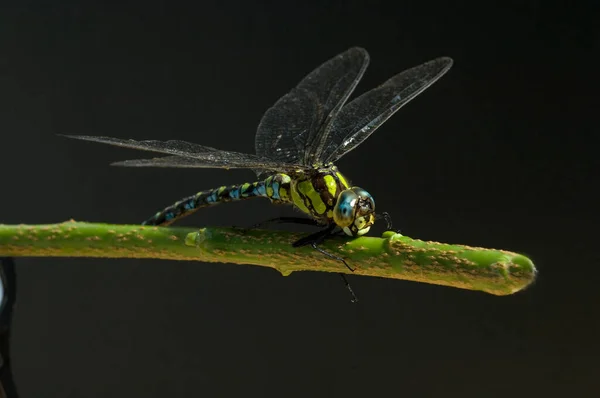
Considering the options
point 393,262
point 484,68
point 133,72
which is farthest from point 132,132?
point 393,262

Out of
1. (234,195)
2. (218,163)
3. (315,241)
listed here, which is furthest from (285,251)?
(234,195)

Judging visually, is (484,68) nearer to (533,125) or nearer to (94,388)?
(533,125)

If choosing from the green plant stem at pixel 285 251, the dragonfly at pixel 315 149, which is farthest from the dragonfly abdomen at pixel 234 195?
the green plant stem at pixel 285 251

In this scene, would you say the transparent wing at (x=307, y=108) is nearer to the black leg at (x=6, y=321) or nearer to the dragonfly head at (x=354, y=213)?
the dragonfly head at (x=354, y=213)

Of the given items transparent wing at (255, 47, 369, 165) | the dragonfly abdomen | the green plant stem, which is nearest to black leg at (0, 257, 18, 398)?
the green plant stem

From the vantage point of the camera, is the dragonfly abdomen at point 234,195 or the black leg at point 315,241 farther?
the dragonfly abdomen at point 234,195

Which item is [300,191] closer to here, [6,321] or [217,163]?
[217,163]

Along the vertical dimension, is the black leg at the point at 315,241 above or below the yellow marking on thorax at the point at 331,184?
below
